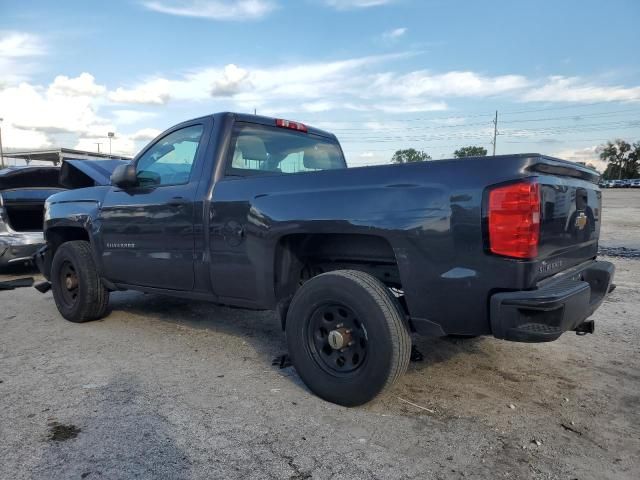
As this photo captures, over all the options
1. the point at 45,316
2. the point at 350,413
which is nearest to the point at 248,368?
the point at 350,413

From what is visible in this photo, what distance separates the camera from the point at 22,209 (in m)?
7.89

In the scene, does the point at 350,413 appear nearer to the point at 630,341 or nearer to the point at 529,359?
the point at 529,359

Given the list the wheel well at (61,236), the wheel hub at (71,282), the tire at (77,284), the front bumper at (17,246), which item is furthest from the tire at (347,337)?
the front bumper at (17,246)

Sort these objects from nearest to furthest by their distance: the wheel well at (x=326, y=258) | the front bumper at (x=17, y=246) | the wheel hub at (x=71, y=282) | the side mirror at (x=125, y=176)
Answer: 1. the wheel well at (x=326, y=258)
2. the side mirror at (x=125, y=176)
3. the wheel hub at (x=71, y=282)
4. the front bumper at (x=17, y=246)

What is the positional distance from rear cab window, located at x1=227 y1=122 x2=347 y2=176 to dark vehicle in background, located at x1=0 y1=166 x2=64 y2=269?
5.11 m

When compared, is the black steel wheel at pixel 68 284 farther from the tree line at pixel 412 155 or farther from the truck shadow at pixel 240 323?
the tree line at pixel 412 155

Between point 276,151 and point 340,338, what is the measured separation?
200 centimetres

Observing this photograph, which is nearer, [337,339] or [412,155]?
[337,339]

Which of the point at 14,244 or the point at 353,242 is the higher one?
the point at 353,242

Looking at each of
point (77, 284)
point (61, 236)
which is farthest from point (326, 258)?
point (61, 236)

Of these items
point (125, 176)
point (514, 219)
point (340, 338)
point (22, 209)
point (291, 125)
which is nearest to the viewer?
point (514, 219)

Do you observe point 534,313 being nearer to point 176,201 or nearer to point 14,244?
point 176,201

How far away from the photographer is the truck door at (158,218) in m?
3.93

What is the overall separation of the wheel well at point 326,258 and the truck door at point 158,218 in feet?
2.85
